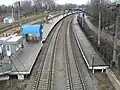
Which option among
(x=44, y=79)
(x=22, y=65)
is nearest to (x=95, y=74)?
(x=44, y=79)

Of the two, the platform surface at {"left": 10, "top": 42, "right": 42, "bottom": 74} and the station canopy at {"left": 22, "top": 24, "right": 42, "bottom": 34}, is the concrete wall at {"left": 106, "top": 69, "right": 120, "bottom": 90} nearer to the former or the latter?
the platform surface at {"left": 10, "top": 42, "right": 42, "bottom": 74}

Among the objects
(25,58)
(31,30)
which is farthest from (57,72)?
(31,30)

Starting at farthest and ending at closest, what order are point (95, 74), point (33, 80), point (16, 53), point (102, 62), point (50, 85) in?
point (16, 53)
point (102, 62)
point (95, 74)
point (33, 80)
point (50, 85)

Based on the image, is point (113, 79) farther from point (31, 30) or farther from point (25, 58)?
point (31, 30)

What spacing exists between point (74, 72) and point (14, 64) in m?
5.48

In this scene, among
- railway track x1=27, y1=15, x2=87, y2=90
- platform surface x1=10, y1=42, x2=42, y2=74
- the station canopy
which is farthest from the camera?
the station canopy

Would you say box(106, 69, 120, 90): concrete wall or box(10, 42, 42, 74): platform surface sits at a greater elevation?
box(10, 42, 42, 74): platform surface

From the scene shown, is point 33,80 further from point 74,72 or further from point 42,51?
point 42,51

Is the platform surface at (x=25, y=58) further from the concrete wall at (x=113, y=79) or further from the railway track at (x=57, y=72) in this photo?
the concrete wall at (x=113, y=79)

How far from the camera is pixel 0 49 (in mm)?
19156

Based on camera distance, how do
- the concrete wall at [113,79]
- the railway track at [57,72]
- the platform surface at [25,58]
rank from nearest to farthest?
the concrete wall at [113,79] → the railway track at [57,72] → the platform surface at [25,58]

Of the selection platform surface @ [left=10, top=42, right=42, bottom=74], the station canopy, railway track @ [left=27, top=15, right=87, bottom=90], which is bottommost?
railway track @ [left=27, top=15, right=87, bottom=90]

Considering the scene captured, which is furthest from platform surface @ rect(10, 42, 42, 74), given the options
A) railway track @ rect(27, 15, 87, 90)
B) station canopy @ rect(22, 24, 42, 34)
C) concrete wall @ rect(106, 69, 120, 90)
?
concrete wall @ rect(106, 69, 120, 90)

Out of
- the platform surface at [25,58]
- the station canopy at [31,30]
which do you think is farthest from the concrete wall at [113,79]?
the station canopy at [31,30]
